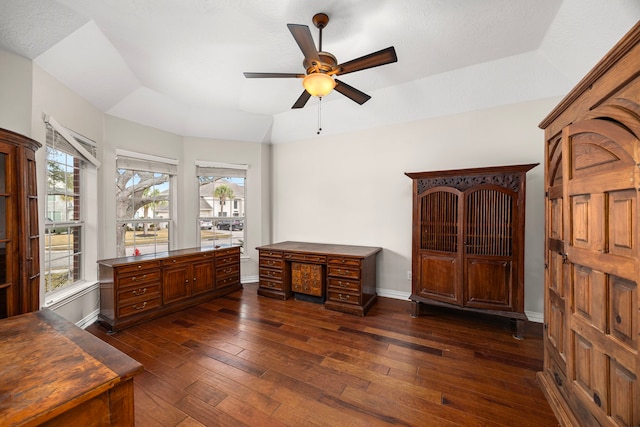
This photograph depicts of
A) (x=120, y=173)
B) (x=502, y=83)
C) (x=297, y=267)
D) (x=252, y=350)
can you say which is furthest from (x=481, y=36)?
(x=120, y=173)

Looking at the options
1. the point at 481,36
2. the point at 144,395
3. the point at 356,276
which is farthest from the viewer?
the point at 356,276

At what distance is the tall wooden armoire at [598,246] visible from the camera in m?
1.14

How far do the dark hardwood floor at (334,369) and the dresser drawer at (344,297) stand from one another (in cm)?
19

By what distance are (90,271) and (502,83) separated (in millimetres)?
5425

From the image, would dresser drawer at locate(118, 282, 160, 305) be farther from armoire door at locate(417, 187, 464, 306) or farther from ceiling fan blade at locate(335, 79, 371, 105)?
armoire door at locate(417, 187, 464, 306)

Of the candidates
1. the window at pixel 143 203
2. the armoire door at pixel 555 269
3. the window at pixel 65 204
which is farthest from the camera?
the window at pixel 143 203

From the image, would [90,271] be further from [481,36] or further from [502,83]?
[502,83]

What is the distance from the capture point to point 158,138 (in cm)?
391

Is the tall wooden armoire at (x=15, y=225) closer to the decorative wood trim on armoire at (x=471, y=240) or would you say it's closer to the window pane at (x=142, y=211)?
the window pane at (x=142, y=211)

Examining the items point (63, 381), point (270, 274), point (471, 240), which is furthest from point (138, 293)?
point (471, 240)

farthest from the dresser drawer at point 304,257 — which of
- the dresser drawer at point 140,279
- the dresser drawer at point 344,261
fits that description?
the dresser drawer at point 140,279

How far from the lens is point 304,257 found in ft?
12.3

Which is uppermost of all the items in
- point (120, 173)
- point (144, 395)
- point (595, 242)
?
point (120, 173)

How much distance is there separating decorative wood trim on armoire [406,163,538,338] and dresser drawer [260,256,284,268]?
6.28 ft
